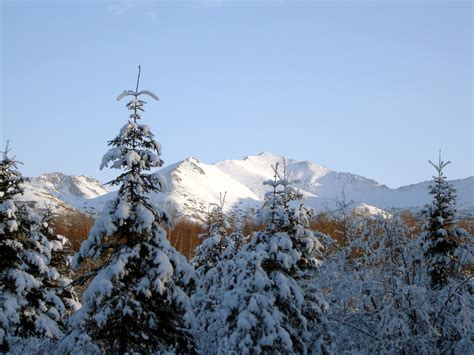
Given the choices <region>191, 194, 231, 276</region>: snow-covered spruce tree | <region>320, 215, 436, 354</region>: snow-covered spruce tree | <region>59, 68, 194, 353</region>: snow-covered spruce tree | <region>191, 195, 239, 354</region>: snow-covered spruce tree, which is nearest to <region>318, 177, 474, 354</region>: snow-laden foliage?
<region>320, 215, 436, 354</region>: snow-covered spruce tree

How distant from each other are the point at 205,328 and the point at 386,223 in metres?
7.18

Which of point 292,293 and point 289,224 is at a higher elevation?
point 289,224

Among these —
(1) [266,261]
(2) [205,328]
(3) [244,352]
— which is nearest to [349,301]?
(1) [266,261]

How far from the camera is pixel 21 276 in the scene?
16.5m

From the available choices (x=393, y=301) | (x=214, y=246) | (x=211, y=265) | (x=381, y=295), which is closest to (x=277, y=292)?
(x=381, y=295)

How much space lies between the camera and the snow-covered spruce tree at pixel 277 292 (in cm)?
1282

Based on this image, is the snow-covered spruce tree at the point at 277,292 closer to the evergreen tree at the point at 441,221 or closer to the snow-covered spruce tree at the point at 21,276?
the snow-covered spruce tree at the point at 21,276

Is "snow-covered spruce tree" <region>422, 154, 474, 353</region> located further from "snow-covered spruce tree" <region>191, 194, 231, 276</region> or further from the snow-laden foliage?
"snow-covered spruce tree" <region>191, 194, 231, 276</region>

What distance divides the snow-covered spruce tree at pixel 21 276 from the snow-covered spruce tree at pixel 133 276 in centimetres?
403

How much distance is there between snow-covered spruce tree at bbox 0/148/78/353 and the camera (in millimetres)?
16286

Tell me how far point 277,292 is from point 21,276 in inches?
334

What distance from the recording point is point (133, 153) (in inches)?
494

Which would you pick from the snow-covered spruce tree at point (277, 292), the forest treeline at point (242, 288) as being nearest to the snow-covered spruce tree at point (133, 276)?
the forest treeline at point (242, 288)

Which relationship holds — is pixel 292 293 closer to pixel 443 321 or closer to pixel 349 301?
pixel 349 301
